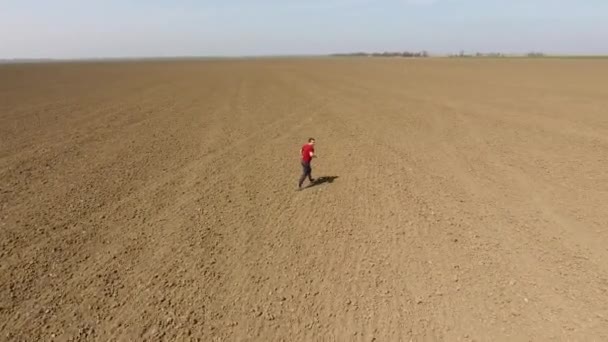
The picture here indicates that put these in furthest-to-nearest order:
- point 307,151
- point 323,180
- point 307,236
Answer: point 323,180, point 307,151, point 307,236

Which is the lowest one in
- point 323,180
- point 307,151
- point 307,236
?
point 307,236

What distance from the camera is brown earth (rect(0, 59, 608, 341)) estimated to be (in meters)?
5.93

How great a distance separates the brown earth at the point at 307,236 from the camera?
593 cm

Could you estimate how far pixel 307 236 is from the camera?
27.2 feet

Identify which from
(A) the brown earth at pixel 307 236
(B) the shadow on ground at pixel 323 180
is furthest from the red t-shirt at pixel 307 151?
(B) the shadow on ground at pixel 323 180

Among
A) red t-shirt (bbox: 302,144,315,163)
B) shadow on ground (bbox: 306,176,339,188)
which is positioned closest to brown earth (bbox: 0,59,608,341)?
shadow on ground (bbox: 306,176,339,188)

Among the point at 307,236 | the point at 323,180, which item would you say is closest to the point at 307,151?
the point at 323,180

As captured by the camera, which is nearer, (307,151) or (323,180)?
(307,151)

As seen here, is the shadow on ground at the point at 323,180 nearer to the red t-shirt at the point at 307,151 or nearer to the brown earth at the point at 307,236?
the brown earth at the point at 307,236

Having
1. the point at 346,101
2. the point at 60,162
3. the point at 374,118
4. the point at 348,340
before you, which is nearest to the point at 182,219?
the point at 348,340

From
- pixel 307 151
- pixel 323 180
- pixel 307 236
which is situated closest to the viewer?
pixel 307 236

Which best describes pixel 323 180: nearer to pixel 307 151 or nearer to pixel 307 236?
pixel 307 151

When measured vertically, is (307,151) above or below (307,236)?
above

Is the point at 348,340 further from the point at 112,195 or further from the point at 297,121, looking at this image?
the point at 297,121
